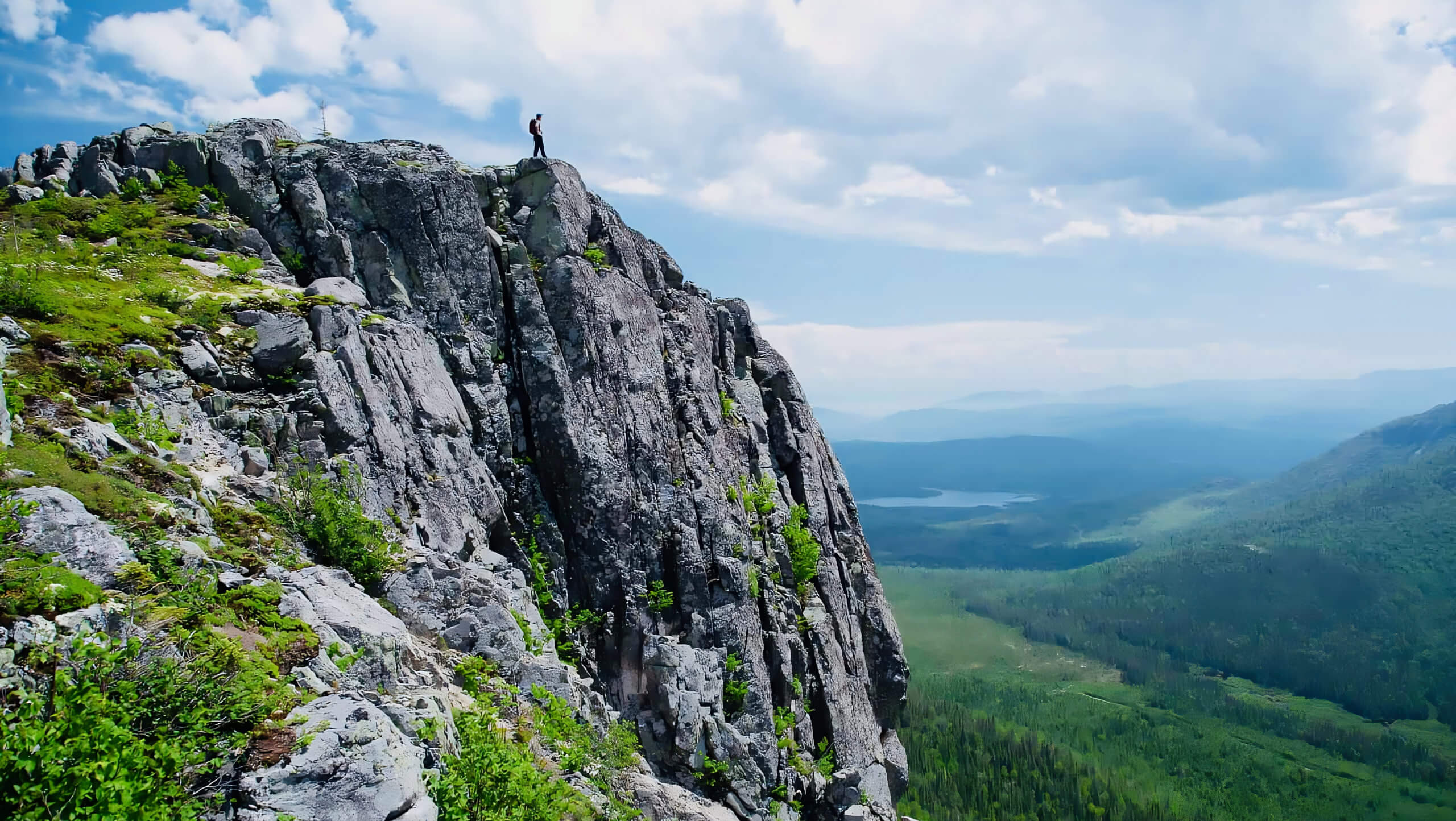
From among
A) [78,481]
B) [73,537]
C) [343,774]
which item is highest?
[78,481]

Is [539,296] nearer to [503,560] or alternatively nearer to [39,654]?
[503,560]

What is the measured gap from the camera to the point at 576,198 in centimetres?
3250

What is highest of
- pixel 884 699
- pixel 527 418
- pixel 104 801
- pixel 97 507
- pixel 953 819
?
pixel 527 418

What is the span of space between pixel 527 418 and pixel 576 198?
1083 centimetres

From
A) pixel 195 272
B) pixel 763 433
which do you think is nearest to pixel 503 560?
pixel 195 272

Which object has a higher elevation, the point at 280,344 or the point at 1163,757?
the point at 280,344

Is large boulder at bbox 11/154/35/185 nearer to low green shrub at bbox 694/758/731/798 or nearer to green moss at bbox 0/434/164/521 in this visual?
green moss at bbox 0/434/164/521

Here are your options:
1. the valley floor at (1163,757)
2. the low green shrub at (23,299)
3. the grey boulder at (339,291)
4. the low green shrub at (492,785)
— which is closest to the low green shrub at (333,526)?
the low green shrub at (492,785)

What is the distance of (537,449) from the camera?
27844mm

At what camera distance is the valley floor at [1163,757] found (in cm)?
11594

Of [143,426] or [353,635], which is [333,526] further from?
[143,426]

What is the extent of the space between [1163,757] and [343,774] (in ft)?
612

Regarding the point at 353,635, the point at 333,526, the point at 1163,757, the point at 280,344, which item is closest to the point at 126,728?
the point at 353,635

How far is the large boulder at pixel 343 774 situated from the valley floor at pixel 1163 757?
104567mm
